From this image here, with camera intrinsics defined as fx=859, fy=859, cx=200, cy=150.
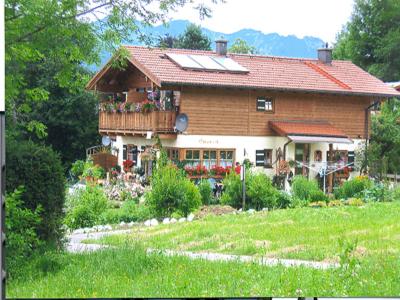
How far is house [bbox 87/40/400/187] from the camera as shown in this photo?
7004 millimetres

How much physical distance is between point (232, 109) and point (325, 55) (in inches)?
42.3

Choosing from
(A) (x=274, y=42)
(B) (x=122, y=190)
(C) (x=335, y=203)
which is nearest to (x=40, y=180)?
(B) (x=122, y=190)

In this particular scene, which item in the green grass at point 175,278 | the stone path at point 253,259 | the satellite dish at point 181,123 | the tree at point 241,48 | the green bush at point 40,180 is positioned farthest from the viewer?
the tree at point 241,48

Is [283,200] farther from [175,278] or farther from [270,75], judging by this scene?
[175,278]

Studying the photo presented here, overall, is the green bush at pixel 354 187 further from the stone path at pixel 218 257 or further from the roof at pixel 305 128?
the stone path at pixel 218 257

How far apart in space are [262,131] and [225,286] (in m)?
1.32

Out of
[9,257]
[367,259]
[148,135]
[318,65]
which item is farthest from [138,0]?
[367,259]

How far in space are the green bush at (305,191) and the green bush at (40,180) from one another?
1.99 metres

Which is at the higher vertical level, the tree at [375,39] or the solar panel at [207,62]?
the tree at [375,39]

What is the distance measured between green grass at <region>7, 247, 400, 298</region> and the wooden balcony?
99 centimetres

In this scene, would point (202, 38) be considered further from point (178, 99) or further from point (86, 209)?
point (86, 209)

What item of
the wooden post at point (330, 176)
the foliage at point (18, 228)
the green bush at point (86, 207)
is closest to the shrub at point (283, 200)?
the wooden post at point (330, 176)

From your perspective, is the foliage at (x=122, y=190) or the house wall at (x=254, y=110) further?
the foliage at (x=122, y=190)

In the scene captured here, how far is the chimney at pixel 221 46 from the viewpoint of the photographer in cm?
729
